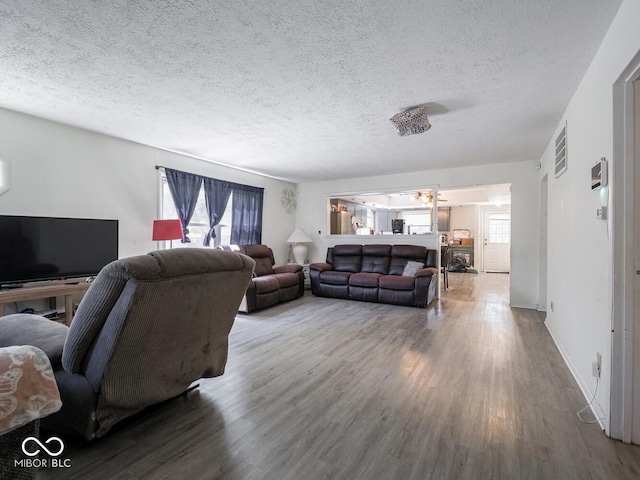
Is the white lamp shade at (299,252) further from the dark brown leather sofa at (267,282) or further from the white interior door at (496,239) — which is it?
the white interior door at (496,239)

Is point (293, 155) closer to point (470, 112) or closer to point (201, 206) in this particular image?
point (201, 206)

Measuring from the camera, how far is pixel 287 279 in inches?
209

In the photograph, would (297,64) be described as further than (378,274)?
No

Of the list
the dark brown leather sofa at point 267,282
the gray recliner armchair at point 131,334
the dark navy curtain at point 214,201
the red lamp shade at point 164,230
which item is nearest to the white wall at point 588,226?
the gray recliner armchair at point 131,334

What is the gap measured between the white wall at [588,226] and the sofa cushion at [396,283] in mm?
2032

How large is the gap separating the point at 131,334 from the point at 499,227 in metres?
10.8

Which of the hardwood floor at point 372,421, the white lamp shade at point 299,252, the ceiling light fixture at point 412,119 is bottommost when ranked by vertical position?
the hardwood floor at point 372,421

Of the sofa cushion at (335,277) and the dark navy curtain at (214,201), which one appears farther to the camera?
the sofa cushion at (335,277)

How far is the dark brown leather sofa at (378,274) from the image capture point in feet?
16.2

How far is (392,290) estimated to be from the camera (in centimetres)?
504

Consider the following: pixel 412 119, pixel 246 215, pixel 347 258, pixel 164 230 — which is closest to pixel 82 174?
pixel 164 230

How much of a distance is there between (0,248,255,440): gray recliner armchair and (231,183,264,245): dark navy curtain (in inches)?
147

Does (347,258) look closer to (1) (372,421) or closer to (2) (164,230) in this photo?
(2) (164,230)

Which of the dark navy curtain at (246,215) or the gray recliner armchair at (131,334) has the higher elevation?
the dark navy curtain at (246,215)
